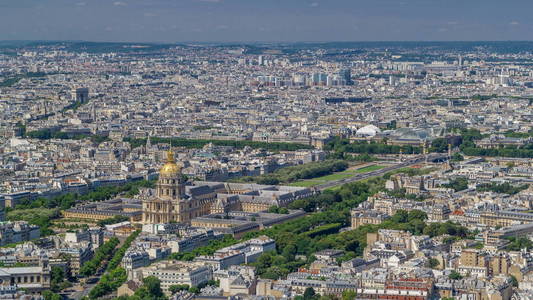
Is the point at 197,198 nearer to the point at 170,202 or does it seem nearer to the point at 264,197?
the point at 170,202

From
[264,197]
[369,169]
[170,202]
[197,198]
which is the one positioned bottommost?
[369,169]

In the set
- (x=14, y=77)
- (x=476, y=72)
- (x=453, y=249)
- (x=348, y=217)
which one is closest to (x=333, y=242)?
(x=453, y=249)

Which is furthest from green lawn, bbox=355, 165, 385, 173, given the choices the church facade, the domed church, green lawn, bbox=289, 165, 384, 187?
the domed church

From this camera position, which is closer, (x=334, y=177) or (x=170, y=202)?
(x=170, y=202)

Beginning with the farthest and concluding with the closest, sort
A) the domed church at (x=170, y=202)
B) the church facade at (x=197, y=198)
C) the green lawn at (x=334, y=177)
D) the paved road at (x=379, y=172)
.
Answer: the green lawn at (x=334, y=177) → the paved road at (x=379, y=172) → the church facade at (x=197, y=198) → the domed church at (x=170, y=202)

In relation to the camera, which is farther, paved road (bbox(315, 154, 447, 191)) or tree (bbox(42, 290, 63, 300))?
paved road (bbox(315, 154, 447, 191))

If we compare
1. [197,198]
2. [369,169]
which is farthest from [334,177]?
[197,198]

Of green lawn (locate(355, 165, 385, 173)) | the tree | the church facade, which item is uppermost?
the tree

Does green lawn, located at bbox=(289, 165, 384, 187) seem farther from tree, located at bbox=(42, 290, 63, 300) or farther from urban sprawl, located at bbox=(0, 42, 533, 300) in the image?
tree, located at bbox=(42, 290, 63, 300)

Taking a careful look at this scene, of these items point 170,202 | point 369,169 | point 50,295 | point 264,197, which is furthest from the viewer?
point 369,169

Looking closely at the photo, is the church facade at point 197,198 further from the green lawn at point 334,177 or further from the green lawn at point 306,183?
the green lawn at point 334,177

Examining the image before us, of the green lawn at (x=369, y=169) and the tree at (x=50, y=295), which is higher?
the tree at (x=50, y=295)

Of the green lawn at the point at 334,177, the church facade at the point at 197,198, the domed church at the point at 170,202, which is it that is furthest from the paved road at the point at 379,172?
the domed church at the point at 170,202
